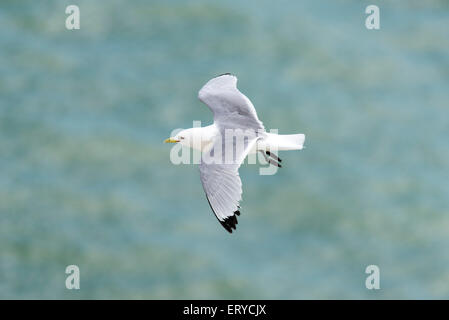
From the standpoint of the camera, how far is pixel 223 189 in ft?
18.3

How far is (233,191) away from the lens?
5.58m

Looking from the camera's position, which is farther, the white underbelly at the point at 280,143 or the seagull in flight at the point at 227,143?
the white underbelly at the point at 280,143

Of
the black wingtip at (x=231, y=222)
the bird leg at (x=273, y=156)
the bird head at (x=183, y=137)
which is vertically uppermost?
the bird head at (x=183, y=137)

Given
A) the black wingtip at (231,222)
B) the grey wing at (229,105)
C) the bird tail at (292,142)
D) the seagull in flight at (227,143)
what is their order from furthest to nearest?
1. the grey wing at (229,105)
2. the bird tail at (292,142)
3. the seagull in flight at (227,143)
4. the black wingtip at (231,222)

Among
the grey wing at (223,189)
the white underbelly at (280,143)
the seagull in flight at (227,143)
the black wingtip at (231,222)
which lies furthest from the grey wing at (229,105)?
the black wingtip at (231,222)

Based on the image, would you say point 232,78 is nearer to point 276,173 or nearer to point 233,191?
point 233,191

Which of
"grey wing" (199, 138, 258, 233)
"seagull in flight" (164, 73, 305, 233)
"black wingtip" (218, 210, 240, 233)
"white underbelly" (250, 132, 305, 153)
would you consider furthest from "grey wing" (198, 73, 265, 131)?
"black wingtip" (218, 210, 240, 233)

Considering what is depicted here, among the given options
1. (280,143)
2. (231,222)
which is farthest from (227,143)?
(231,222)

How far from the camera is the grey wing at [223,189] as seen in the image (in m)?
5.50

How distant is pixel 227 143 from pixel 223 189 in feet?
1.55

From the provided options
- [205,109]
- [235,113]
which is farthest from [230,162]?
[205,109]

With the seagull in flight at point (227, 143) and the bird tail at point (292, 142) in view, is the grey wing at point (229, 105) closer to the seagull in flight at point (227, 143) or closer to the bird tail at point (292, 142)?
the seagull in flight at point (227, 143)

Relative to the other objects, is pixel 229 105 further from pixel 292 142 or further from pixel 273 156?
pixel 292 142

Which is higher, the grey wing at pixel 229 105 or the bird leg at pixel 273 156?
the grey wing at pixel 229 105
